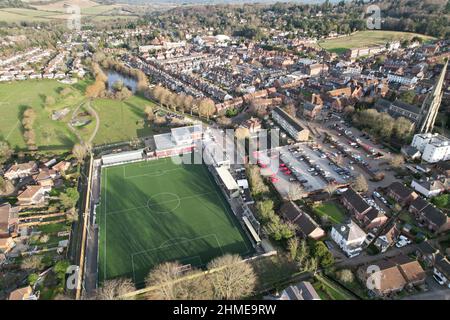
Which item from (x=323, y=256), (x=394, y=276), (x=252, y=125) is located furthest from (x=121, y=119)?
(x=394, y=276)

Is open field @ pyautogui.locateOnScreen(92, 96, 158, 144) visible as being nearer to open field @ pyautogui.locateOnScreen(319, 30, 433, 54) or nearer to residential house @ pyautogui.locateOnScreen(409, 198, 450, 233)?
residential house @ pyautogui.locateOnScreen(409, 198, 450, 233)

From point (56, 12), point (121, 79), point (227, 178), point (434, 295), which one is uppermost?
point (56, 12)

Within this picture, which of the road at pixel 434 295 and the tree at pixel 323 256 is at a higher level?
the tree at pixel 323 256

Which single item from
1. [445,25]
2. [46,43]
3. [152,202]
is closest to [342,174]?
[152,202]

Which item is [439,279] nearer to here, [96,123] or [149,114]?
[149,114]

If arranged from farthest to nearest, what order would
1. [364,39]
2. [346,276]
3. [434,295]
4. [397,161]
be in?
[364,39]
[397,161]
[346,276]
[434,295]

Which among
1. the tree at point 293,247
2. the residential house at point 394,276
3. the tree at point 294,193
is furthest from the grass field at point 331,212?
the residential house at point 394,276

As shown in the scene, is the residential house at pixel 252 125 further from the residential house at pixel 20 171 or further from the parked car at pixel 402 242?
the residential house at pixel 20 171
